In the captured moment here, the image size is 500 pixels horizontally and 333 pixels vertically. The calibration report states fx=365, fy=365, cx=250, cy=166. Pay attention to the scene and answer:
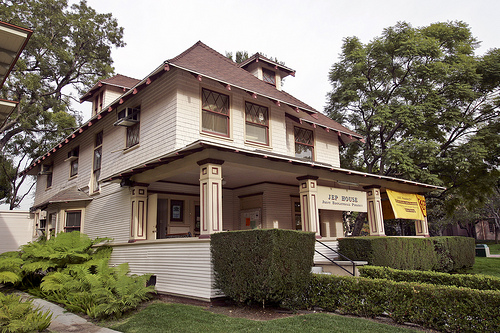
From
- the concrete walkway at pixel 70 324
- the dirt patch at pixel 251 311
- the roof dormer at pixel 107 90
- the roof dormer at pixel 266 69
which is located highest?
the roof dormer at pixel 266 69

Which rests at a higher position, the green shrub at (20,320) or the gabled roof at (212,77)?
the gabled roof at (212,77)

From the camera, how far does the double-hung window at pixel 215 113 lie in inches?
488

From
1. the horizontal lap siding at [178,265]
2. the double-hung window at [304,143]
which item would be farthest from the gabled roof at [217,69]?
the horizontal lap siding at [178,265]

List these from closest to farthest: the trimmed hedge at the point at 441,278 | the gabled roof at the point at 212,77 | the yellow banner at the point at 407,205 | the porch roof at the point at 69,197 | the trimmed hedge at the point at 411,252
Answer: the trimmed hedge at the point at 441,278
the trimmed hedge at the point at 411,252
the gabled roof at the point at 212,77
the porch roof at the point at 69,197
the yellow banner at the point at 407,205

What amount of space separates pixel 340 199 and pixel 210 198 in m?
6.26

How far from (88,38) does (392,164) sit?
2872 centimetres

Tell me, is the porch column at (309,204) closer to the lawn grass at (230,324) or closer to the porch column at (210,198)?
the porch column at (210,198)

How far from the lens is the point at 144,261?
1127 cm

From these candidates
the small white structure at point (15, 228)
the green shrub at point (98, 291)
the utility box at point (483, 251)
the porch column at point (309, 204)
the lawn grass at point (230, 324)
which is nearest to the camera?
the lawn grass at point (230, 324)

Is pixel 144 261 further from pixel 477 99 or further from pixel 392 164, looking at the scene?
pixel 477 99

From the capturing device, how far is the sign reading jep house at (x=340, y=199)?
13264 mm

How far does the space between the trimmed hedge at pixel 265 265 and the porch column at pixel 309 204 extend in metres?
4.17

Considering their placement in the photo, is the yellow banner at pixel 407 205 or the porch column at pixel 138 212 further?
the yellow banner at pixel 407 205

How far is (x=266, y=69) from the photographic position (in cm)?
1795
